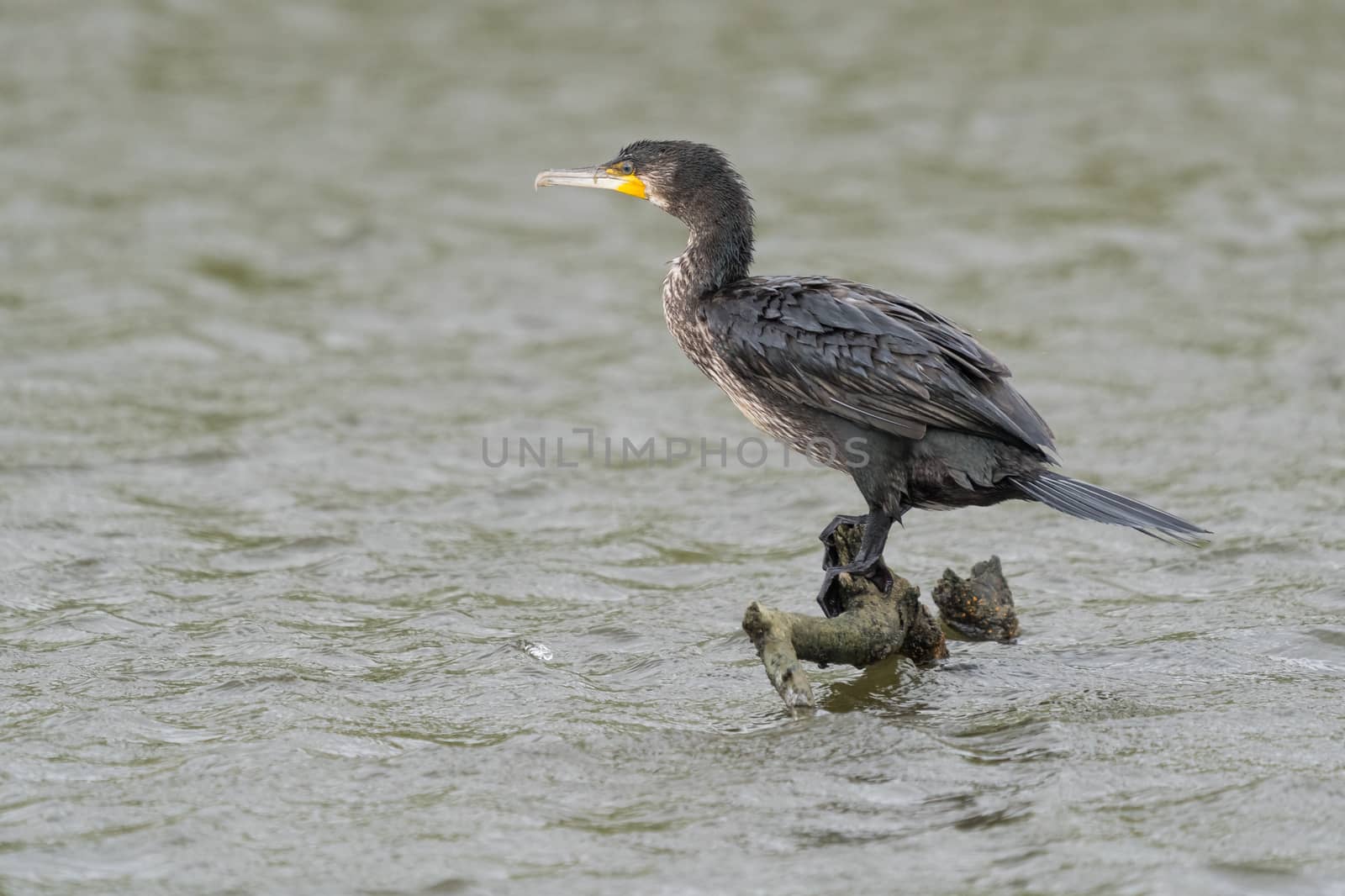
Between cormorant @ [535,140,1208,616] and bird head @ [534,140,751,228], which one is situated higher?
bird head @ [534,140,751,228]

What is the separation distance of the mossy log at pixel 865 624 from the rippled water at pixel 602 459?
5.5 inches

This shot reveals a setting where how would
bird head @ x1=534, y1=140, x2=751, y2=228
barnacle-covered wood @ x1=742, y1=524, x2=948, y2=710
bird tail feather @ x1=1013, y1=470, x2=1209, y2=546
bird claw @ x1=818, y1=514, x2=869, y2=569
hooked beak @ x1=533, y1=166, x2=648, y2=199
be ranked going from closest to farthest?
barnacle-covered wood @ x1=742, y1=524, x2=948, y2=710
bird tail feather @ x1=1013, y1=470, x2=1209, y2=546
bird claw @ x1=818, y1=514, x2=869, y2=569
bird head @ x1=534, y1=140, x2=751, y2=228
hooked beak @ x1=533, y1=166, x2=648, y2=199

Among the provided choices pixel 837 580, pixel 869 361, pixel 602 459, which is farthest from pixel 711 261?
pixel 602 459

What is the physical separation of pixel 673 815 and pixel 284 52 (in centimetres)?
1129

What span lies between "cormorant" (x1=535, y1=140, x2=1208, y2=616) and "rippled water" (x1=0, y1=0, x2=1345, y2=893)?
2.08ft

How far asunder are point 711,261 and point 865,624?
5.61ft

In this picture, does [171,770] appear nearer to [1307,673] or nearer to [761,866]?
[761,866]

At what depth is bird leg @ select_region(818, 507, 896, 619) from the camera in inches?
232

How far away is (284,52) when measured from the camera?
1461 centimetres

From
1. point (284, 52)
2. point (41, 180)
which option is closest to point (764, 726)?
point (41, 180)

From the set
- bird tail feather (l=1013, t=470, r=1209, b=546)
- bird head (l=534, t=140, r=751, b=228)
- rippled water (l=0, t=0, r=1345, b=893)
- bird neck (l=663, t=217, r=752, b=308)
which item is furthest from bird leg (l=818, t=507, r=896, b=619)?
bird head (l=534, t=140, r=751, b=228)

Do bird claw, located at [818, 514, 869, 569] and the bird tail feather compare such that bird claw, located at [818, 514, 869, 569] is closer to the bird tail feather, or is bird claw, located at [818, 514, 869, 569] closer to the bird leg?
the bird leg

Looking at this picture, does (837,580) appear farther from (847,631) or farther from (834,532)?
(847,631)

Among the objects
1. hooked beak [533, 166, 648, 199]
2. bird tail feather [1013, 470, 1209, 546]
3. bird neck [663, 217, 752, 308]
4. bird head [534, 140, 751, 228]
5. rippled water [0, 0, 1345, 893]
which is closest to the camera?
rippled water [0, 0, 1345, 893]
